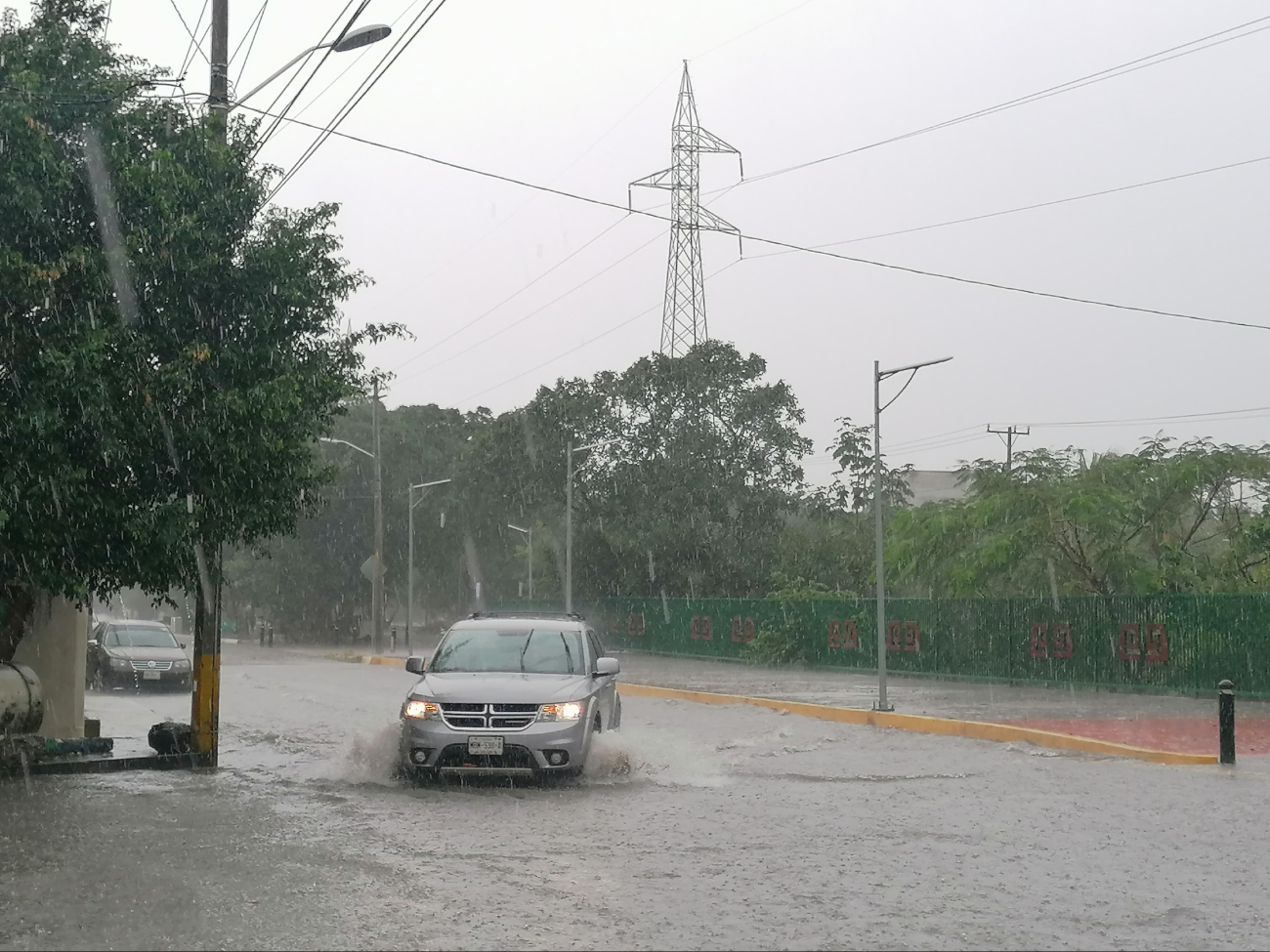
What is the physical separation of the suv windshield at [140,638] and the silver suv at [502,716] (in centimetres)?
1713

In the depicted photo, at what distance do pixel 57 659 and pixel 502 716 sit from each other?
6175mm

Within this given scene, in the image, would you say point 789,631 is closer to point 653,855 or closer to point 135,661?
point 135,661

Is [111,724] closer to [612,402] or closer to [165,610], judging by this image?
[612,402]

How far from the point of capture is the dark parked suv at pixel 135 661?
93.8ft

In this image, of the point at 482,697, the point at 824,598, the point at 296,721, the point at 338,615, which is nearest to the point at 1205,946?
the point at 482,697

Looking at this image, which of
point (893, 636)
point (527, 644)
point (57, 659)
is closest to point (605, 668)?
point (527, 644)

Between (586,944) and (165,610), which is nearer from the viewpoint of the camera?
(586,944)

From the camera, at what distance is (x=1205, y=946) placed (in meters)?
7.33

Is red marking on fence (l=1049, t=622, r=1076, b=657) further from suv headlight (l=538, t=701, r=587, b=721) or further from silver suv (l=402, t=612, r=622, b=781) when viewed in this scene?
suv headlight (l=538, t=701, r=587, b=721)

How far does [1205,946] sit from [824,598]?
104 feet

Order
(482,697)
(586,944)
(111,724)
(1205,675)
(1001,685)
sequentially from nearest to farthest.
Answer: (586,944) < (482,697) < (111,724) < (1205,675) < (1001,685)

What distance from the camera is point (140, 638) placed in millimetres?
30266

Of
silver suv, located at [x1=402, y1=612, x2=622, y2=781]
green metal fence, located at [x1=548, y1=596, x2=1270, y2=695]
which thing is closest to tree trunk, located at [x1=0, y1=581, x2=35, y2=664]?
silver suv, located at [x1=402, y1=612, x2=622, y2=781]

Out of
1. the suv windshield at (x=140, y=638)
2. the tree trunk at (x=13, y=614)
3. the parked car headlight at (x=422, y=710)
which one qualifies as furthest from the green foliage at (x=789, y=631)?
the parked car headlight at (x=422, y=710)
